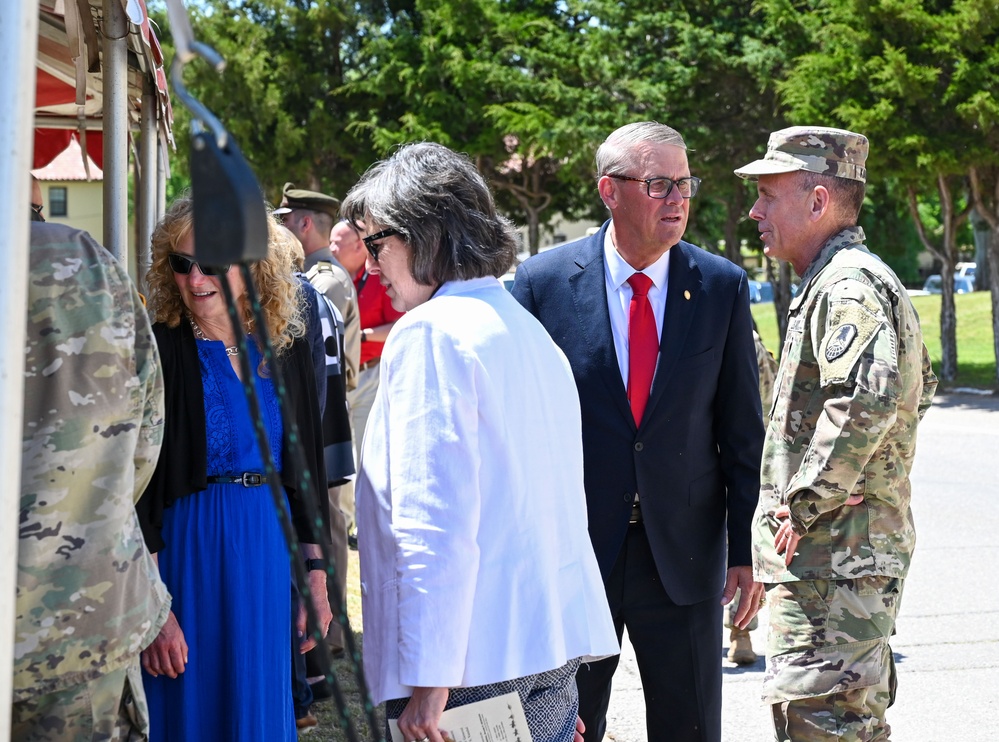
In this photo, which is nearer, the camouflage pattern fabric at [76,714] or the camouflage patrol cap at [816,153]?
the camouflage pattern fabric at [76,714]

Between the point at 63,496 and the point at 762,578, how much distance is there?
2062mm

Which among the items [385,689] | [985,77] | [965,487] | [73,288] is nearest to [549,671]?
[385,689]

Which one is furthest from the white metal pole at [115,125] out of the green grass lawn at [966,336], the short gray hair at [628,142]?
the green grass lawn at [966,336]

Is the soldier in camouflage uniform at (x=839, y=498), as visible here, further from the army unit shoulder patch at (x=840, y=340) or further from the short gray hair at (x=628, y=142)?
the short gray hair at (x=628, y=142)

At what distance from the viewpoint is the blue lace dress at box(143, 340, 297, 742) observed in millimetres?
2770

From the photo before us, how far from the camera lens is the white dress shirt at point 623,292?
3.40 meters

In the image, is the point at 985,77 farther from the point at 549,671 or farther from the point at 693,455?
the point at 549,671

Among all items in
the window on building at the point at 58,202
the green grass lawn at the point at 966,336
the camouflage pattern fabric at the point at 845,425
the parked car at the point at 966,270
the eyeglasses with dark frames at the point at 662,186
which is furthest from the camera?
the parked car at the point at 966,270

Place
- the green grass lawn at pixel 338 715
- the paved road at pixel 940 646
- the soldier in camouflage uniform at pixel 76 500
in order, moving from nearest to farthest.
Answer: the soldier in camouflage uniform at pixel 76 500
the green grass lawn at pixel 338 715
the paved road at pixel 940 646

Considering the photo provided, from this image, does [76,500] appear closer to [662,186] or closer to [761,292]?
[662,186]

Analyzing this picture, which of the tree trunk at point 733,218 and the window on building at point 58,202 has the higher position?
the window on building at point 58,202

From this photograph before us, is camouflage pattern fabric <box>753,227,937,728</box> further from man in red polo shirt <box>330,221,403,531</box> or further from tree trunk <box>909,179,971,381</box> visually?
tree trunk <box>909,179,971,381</box>

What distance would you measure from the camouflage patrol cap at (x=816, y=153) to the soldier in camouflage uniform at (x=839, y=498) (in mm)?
230

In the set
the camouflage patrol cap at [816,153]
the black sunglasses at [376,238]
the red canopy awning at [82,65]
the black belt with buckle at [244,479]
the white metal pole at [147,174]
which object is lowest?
the black belt with buckle at [244,479]
